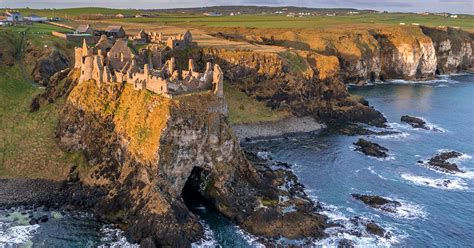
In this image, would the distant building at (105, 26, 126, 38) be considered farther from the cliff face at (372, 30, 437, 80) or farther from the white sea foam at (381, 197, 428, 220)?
the cliff face at (372, 30, 437, 80)

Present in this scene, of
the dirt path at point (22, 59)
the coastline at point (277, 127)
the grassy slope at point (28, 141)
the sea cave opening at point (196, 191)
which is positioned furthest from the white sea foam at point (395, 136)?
the dirt path at point (22, 59)

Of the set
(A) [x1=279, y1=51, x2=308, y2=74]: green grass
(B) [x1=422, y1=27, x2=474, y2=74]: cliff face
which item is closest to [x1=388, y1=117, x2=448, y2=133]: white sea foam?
(A) [x1=279, y1=51, x2=308, y2=74]: green grass

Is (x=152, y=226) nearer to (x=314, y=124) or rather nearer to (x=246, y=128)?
(x=246, y=128)

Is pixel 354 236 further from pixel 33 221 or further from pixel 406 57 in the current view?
pixel 406 57

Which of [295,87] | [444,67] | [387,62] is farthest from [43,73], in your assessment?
[444,67]

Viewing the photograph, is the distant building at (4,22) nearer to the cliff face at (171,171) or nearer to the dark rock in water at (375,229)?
the cliff face at (171,171)

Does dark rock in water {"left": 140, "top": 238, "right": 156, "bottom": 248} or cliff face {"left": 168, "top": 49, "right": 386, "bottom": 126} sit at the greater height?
cliff face {"left": 168, "top": 49, "right": 386, "bottom": 126}
